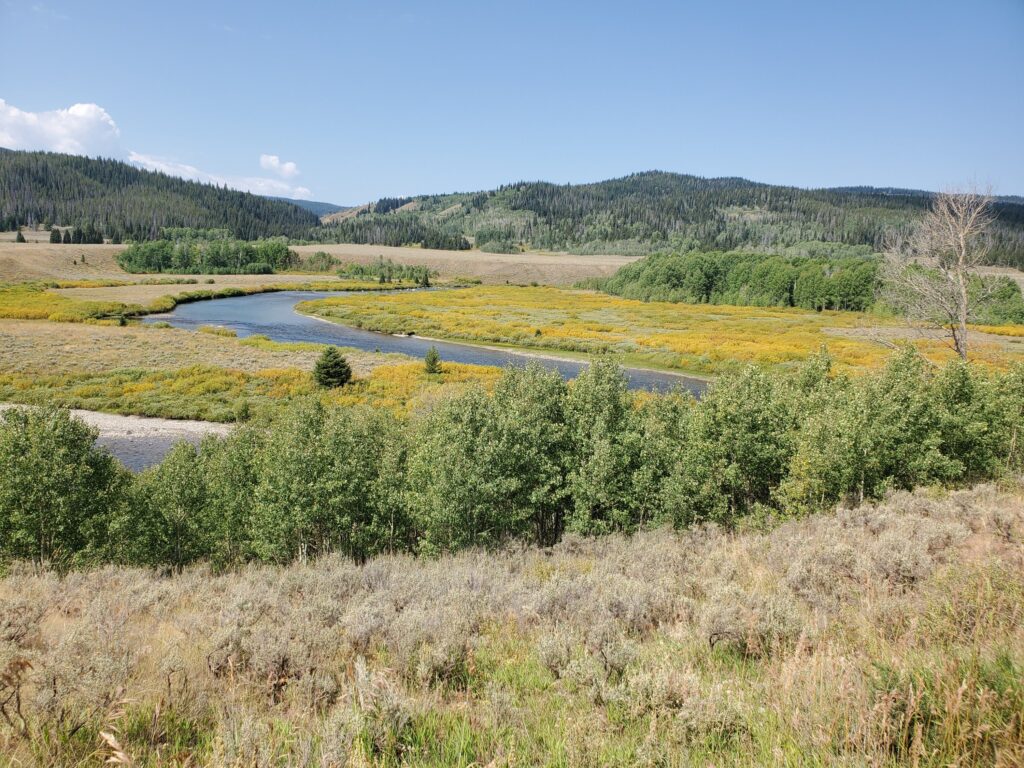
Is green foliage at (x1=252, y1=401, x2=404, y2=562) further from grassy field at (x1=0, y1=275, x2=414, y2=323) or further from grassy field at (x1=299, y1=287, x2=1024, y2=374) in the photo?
grassy field at (x1=0, y1=275, x2=414, y2=323)

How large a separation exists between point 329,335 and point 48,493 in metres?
62.0

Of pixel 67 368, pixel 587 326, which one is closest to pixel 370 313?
pixel 587 326

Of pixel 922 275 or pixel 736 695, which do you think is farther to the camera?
pixel 922 275

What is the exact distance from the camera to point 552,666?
594cm

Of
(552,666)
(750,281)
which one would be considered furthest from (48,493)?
(750,281)

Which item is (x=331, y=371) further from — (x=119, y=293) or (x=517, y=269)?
(x=517, y=269)

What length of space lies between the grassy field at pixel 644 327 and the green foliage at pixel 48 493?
51.4m

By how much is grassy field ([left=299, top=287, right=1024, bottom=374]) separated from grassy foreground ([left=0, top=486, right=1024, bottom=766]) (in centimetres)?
4597

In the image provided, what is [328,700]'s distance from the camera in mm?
5422

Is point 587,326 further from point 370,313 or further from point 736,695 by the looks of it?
point 736,695

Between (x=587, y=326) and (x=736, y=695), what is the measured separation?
8117 cm

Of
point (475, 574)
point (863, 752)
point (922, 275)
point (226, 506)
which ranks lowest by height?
point (226, 506)

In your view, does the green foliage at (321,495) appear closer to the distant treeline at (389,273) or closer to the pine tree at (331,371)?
the pine tree at (331,371)

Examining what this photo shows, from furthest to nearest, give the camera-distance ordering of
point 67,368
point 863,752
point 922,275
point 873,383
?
point 67,368, point 922,275, point 873,383, point 863,752
